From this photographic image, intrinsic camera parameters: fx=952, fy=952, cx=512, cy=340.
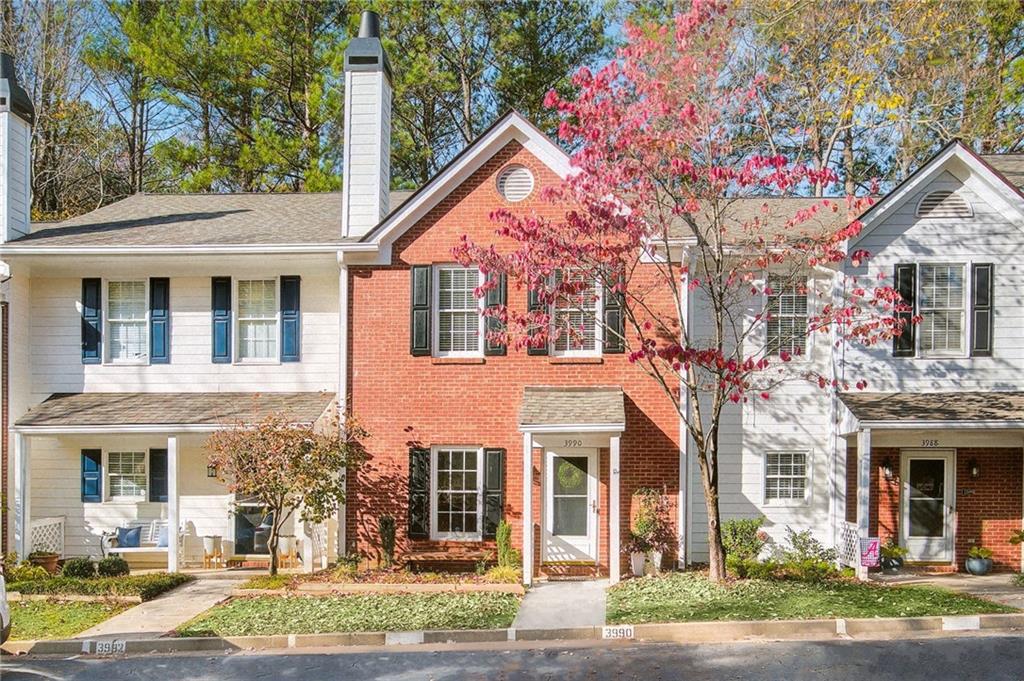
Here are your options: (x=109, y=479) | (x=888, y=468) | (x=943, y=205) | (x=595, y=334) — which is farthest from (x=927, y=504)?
(x=109, y=479)

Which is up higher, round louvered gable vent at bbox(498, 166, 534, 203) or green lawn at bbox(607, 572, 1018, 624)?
round louvered gable vent at bbox(498, 166, 534, 203)

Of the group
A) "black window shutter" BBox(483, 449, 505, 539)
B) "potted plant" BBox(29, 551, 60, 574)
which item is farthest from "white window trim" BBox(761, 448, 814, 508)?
"potted plant" BBox(29, 551, 60, 574)

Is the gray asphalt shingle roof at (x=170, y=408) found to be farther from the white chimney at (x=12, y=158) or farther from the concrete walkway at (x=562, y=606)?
the concrete walkway at (x=562, y=606)

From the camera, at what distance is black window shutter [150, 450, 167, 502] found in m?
17.8

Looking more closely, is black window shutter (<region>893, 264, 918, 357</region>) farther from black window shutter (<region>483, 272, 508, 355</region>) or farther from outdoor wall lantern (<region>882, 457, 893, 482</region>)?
black window shutter (<region>483, 272, 508, 355</region>)

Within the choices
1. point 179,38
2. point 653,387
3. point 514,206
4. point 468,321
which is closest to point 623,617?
point 653,387

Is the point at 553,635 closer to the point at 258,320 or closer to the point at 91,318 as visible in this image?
the point at 258,320

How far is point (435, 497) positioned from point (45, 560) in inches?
273

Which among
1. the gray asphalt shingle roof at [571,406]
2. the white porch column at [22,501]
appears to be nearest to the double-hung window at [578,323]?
the gray asphalt shingle roof at [571,406]

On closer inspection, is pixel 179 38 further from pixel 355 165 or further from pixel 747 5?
pixel 747 5

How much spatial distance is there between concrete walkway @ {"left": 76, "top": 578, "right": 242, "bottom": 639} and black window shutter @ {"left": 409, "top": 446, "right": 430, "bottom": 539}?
306 cm

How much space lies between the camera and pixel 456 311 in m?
16.8

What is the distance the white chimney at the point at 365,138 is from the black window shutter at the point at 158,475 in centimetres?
545

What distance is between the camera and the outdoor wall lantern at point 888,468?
654 inches
